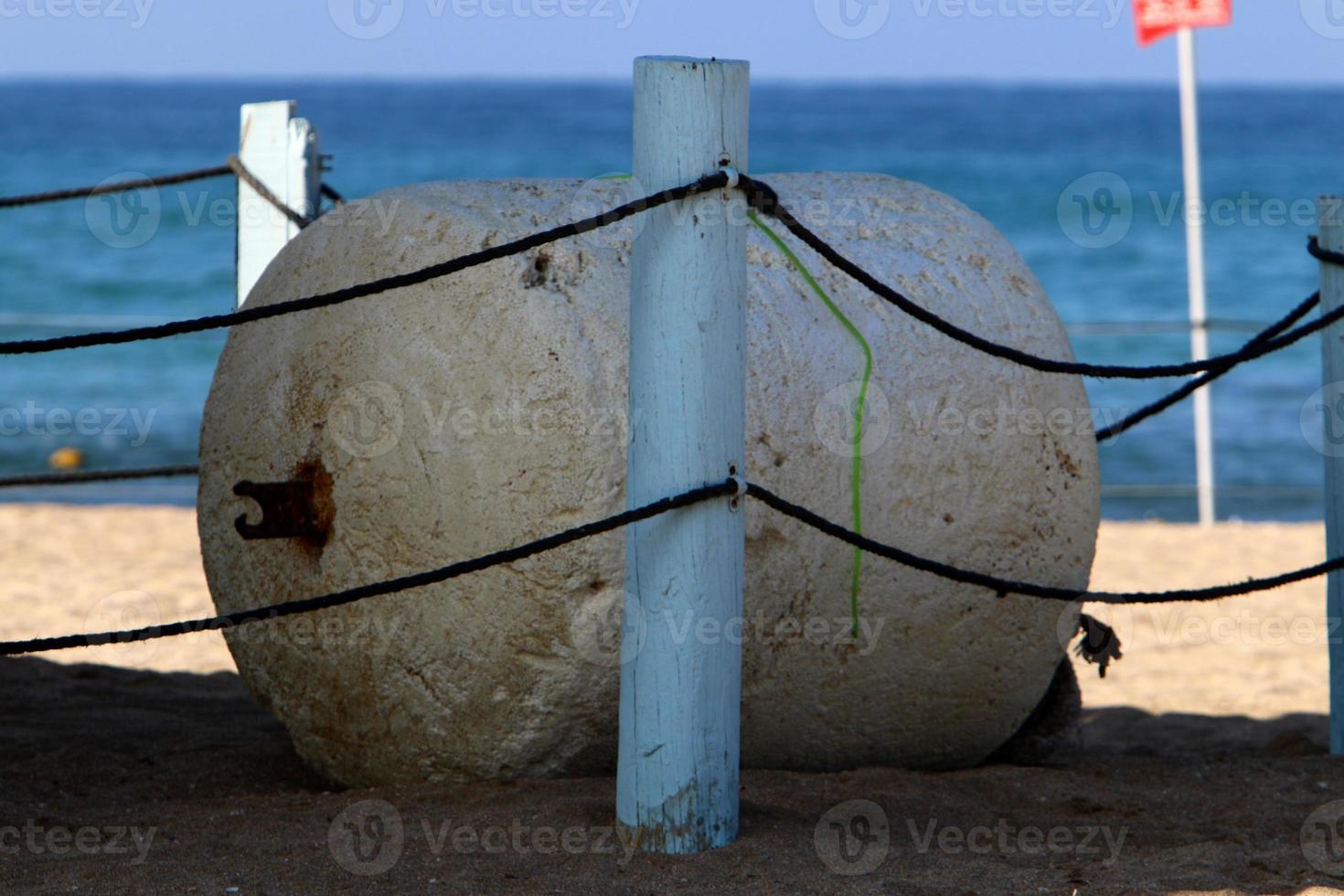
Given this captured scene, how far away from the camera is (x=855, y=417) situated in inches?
122

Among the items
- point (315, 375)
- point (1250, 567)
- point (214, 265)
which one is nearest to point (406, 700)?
point (315, 375)

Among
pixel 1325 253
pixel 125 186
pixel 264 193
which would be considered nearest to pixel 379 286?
pixel 264 193

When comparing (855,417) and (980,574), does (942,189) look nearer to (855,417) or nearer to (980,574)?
(855,417)

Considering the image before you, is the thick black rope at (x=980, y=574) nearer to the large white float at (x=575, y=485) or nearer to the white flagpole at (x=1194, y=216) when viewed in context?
the large white float at (x=575, y=485)

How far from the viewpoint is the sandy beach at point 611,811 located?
2.56 metres

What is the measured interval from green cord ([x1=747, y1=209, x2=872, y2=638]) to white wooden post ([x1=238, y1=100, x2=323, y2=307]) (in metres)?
1.89

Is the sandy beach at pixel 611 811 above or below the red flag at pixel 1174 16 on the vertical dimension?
below

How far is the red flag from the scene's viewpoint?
25.4ft

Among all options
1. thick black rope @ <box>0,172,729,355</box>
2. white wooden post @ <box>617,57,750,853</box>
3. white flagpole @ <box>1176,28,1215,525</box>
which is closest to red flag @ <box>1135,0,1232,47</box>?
white flagpole @ <box>1176,28,1215,525</box>

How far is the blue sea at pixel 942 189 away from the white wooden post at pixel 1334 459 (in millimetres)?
2213

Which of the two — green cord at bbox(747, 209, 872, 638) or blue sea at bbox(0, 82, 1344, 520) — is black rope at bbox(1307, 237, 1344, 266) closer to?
green cord at bbox(747, 209, 872, 638)

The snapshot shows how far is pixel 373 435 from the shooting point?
2984 millimetres

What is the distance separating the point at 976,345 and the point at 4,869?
1988 millimetres

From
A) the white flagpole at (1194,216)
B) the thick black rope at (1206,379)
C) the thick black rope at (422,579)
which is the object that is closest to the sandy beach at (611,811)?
the thick black rope at (422,579)
